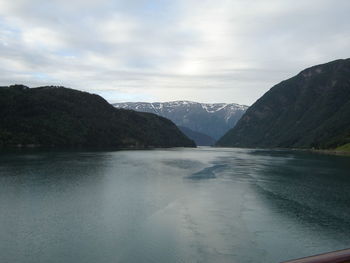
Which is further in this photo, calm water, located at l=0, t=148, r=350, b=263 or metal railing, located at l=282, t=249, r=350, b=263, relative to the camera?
calm water, located at l=0, t=148, r=350, b=263

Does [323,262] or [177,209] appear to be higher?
[323,262]

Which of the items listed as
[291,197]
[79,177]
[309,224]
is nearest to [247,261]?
[309,224]

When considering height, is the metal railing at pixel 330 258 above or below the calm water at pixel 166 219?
above

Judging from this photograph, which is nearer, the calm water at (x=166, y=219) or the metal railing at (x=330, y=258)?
the metal railing at (x=330, y=258)

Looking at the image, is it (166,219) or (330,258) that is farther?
(166,219)

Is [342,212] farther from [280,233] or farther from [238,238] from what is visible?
[238,238]

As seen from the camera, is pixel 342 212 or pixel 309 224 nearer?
pixel 309 224

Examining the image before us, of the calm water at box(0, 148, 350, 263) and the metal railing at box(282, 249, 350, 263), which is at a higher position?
the metal railing at box(282, 249, 350, 263)

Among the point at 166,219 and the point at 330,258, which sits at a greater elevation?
the point at 330,258
